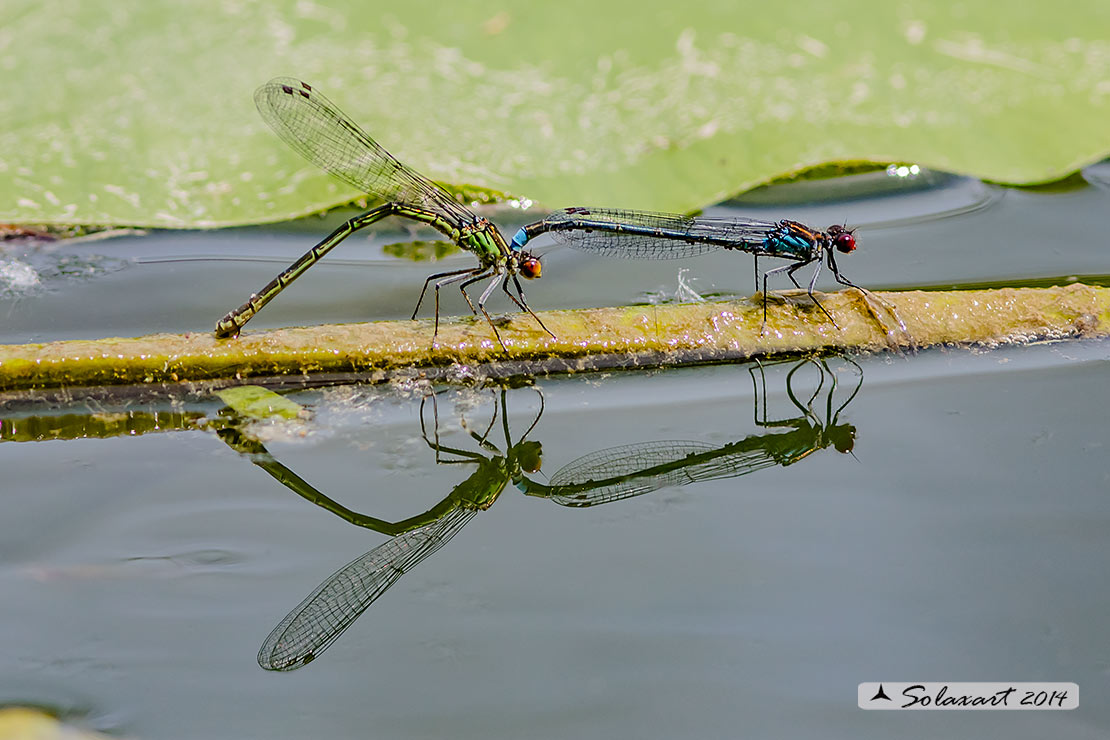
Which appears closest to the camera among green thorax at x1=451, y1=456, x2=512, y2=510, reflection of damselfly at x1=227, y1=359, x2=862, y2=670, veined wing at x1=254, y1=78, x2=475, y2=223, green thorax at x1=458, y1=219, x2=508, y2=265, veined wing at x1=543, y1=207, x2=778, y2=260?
reflection of damselfly at x1=227, y1=359, x2=862, y2=670

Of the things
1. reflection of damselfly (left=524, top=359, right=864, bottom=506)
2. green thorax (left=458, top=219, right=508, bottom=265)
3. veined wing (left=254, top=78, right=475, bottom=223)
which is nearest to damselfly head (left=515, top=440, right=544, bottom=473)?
reflection of damselfly (left=524, top=359, right=864, bottom=506)

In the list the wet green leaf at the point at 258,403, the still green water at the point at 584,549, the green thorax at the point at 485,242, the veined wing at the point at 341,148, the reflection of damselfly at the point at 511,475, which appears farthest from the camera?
the veined wing at the point at 341,148

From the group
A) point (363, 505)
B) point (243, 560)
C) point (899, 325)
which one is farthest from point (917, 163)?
A: point (243, 560)

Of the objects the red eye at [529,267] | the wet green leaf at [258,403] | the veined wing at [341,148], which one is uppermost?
the veined wing at [341,148]

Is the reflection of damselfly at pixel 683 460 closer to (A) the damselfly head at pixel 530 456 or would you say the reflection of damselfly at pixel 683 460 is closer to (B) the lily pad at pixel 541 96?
(A) the damselfly head at pixel 530 456

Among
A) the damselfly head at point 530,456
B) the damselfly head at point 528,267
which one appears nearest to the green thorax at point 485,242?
the damselfly head at point 528,267

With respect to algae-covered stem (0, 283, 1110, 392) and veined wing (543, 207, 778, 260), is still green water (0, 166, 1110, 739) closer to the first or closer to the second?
algae-covered stem (0, 283, 1110, 392)
